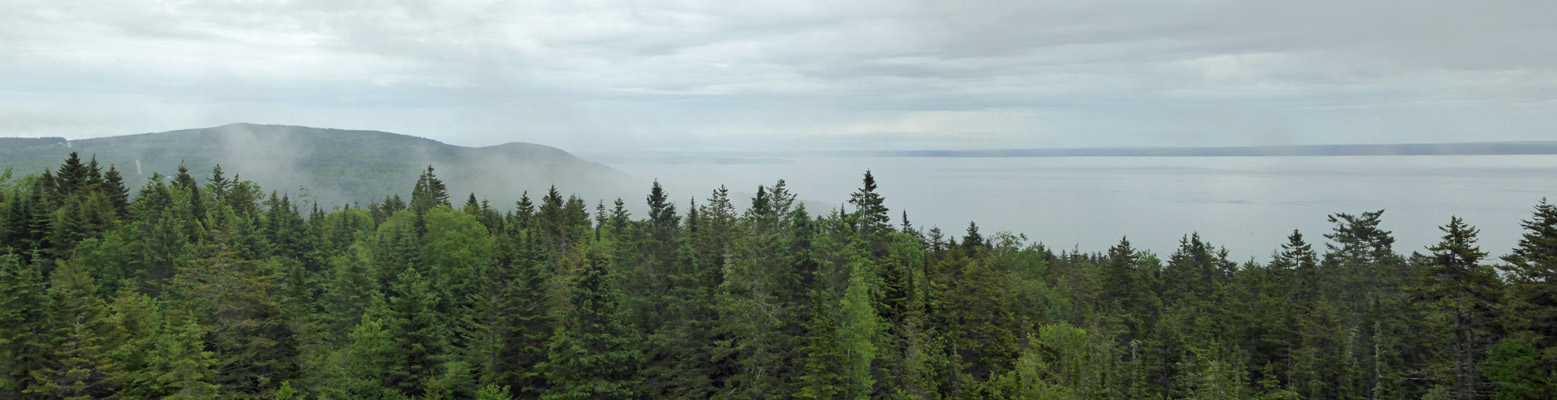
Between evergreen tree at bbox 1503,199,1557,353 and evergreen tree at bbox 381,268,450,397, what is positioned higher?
evergreen tree at bbox 1503,199,1557,353

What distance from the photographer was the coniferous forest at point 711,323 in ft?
122

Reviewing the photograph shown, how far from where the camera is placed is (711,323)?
4197 centimetres

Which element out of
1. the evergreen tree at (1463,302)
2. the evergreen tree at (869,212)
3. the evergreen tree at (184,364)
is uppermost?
the evergreen tree at (869,212)

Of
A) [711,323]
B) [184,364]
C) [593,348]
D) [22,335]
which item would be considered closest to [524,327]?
[593,348]

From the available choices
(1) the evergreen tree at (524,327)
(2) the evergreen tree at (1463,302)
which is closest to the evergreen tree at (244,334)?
(1) the evergreen tree at (524,327)

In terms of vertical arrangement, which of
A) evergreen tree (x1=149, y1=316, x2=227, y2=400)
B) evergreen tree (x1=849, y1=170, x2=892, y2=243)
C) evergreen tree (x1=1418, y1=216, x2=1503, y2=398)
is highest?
evergreen tree (x1=849, y1=170, x2=892, y2=243)

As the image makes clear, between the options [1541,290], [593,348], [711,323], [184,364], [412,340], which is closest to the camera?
[1541,290]

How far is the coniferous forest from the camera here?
122 ft

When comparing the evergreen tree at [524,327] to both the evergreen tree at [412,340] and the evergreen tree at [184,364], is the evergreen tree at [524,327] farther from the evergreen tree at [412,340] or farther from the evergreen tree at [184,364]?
the evergreen tree at [184,364]

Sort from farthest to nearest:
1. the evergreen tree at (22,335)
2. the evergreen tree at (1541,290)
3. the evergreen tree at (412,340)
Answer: the evergreen tree at (412,340), the evergreen tree at (22,335), the evergreen tree at (1541,290)

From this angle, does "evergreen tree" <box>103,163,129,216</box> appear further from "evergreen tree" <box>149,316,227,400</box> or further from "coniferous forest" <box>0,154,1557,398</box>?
"evergreen tree" <box>149,316,227,400</box>

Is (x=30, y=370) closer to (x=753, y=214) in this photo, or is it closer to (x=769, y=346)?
(x=769, y=346)

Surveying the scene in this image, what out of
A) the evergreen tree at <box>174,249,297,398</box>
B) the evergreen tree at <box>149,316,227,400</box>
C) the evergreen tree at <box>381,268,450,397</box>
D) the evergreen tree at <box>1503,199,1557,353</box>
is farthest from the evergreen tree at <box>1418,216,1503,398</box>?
the evergreen tree at <box>174,249,297,398</box>

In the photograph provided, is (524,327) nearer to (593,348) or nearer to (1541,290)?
(593,348)
